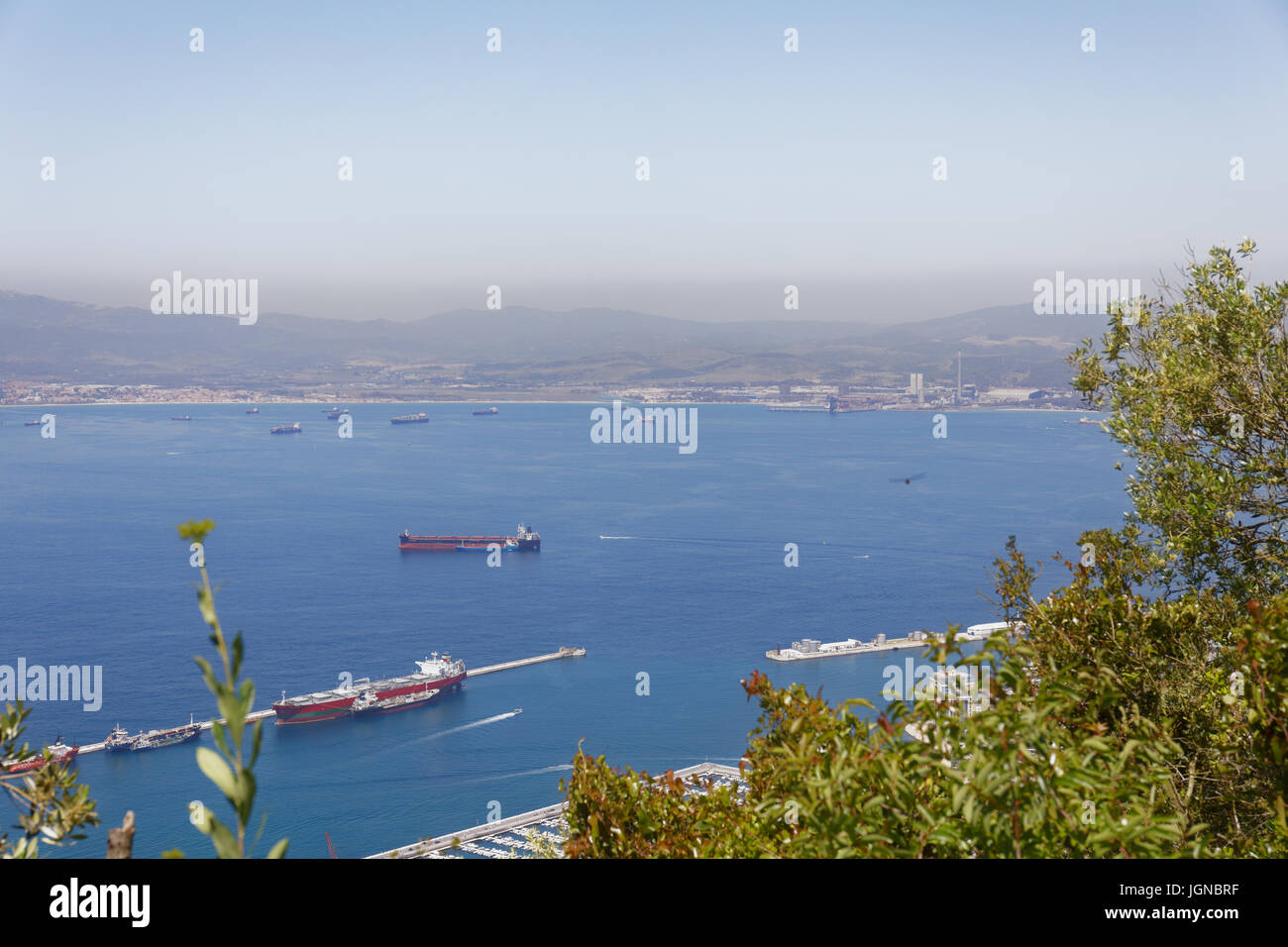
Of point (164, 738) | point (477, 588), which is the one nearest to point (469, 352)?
point (477, 588)

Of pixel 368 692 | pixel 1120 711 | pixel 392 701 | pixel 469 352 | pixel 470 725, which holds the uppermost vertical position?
pixel 469 352

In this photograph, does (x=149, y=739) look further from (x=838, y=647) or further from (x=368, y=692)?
(x=838, y=647)

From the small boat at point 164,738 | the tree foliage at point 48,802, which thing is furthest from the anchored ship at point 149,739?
the tree foliage at point 48,802

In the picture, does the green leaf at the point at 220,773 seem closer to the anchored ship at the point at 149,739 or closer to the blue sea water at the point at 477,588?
the blue sea water at the point at 477,588
